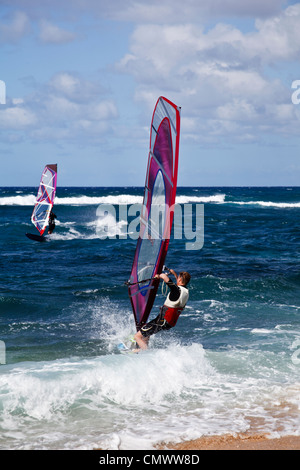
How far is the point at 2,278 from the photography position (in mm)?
14078

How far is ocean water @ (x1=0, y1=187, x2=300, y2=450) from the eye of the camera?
18.0 ft

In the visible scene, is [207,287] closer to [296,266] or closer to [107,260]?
[296,266]

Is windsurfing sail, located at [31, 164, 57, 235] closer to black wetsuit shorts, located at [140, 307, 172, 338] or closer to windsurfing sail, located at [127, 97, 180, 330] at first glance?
windsurfing sail, located at [127, 97, 180, 330]

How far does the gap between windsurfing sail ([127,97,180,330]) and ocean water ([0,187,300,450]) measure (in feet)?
3.43

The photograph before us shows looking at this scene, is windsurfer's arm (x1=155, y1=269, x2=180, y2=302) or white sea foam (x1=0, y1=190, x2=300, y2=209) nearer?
windsurfer's arm (x1=155, y1=269, x2=180, y2=302)

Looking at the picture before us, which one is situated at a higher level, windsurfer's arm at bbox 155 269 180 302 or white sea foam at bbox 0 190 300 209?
white sea foam at bbox 0 190 300 209

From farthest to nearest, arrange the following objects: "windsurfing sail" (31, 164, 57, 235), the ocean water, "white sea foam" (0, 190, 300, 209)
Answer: "white sea foam" (0, 190, 300, 209), "windsurfing sail" (31, 164, 57, 235), the ocean water

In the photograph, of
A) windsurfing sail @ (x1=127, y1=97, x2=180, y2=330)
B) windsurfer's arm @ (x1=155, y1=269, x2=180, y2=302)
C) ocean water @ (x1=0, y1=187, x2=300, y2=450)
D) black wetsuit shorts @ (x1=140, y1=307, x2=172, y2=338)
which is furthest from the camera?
black wetsuit shorts @ (x1=140, y1=307, x2=172, y2=338)

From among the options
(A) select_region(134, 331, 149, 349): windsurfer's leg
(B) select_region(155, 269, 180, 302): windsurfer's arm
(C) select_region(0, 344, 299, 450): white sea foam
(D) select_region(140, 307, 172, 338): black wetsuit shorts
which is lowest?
(C) select_region(0, 344, 299, 450): white sea foam

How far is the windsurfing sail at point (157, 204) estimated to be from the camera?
6.08 metres

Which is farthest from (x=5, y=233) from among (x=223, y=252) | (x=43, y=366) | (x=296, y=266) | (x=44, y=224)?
(x=43, y=366)

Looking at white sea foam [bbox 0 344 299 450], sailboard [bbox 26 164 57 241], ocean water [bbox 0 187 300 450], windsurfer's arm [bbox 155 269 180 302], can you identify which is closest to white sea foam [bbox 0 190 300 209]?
sailboard [bbox 26 164 57 241]

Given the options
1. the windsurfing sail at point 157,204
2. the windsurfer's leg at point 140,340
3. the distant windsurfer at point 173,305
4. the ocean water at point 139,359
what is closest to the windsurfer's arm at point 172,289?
the distant windsurfer at point 173,305

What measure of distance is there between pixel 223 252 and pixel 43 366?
492 inches
